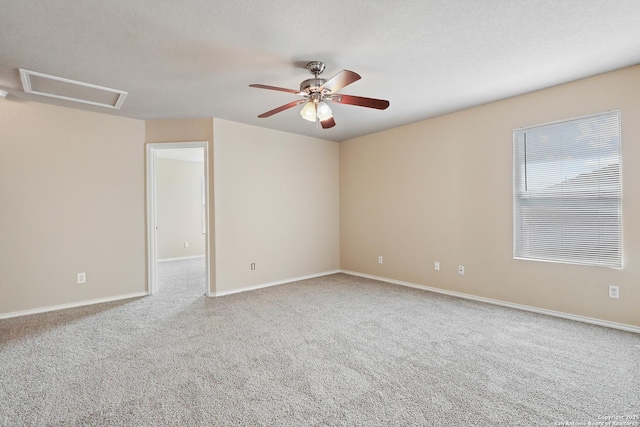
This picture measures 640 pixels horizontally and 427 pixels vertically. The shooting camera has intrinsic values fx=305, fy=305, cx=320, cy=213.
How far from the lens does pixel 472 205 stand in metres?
4.04

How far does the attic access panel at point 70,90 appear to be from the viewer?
9.56 feet

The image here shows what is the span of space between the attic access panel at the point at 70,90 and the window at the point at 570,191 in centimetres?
466

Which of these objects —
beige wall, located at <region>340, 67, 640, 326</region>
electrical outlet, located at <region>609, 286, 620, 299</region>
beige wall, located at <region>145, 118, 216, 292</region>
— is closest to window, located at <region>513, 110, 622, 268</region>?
beige wall, located at <region>340, 67, 640, 326</region>

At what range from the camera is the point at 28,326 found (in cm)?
315

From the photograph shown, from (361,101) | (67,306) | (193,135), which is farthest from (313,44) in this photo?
(67,306)

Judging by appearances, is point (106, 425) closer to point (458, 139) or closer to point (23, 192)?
point (23, 192)

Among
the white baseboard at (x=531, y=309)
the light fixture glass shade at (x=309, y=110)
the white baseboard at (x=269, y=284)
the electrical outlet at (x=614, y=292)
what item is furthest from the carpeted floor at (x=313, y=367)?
the light fixture glass shade at (x=309, y=110)

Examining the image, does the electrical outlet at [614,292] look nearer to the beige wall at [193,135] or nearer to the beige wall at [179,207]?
the beige wall at [193,135]

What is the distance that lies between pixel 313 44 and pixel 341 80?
0.39 m

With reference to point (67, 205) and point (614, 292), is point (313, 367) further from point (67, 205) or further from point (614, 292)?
point (67, 205)

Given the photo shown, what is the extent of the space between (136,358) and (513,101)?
4673 mm

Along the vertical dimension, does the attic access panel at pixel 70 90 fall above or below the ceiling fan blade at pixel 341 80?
above

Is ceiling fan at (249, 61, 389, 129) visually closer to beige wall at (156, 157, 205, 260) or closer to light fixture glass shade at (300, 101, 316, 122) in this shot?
light fixture glass shade at (300, 101, 316, 122)

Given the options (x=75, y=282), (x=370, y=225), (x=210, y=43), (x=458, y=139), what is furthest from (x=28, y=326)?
(x=458, y=139)
